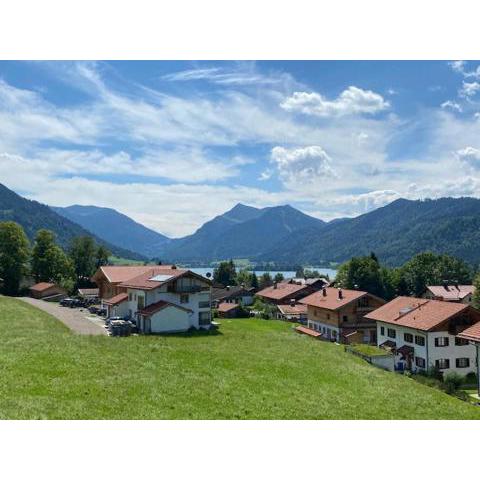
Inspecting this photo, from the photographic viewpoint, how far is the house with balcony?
6469 cm

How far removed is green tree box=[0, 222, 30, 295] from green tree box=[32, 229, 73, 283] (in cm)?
437

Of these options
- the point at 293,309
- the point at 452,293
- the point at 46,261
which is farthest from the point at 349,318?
the point at 46,261

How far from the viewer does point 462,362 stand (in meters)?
47.0

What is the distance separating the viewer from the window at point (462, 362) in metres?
46.8

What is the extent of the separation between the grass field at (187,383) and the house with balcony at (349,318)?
22459 mm

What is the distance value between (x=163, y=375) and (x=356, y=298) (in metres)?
43.1

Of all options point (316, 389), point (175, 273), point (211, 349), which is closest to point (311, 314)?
point (175, 273)

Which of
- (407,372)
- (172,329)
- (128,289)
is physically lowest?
(407,372)

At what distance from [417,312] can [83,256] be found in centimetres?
7568

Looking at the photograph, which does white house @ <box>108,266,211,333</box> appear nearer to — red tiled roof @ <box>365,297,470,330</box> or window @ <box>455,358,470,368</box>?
red tiled roof @ <box>365,297,470,330</box>

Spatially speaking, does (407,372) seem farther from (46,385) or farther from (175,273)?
(46,385)

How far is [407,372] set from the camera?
46.9 m

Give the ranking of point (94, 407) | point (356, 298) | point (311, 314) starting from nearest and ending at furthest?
point (94, 407) → point (356, 298) → point (311, 314)

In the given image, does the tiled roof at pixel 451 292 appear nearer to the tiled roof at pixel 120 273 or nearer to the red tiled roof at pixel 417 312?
the red tiled roof at pixel 417 312
